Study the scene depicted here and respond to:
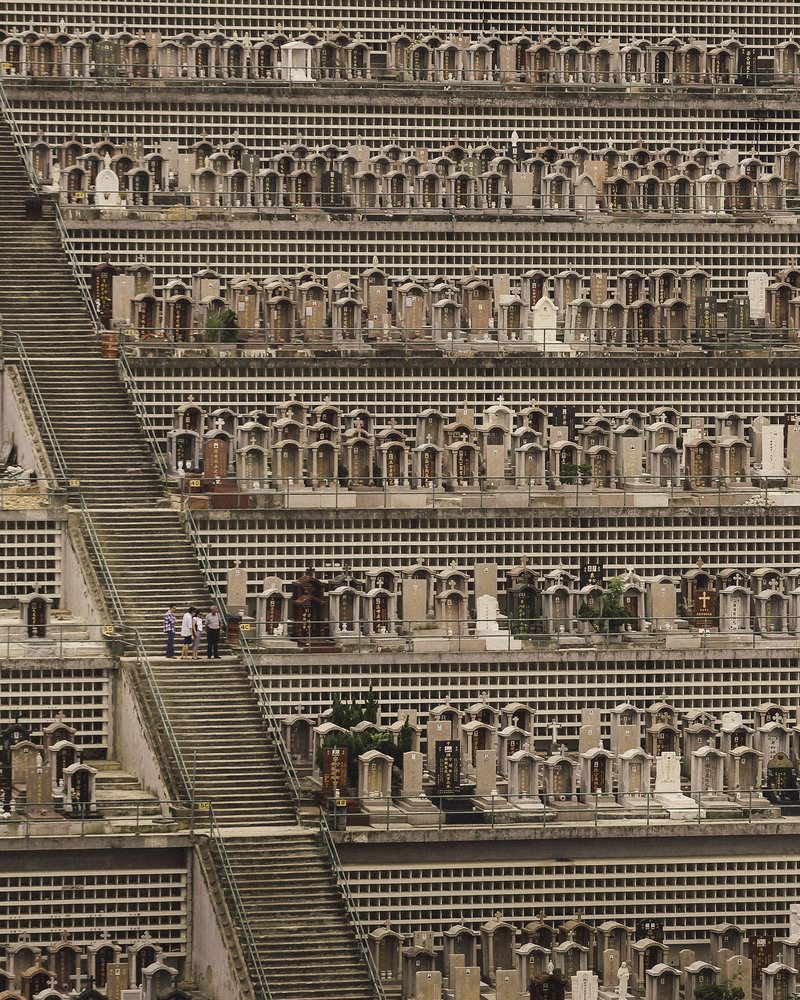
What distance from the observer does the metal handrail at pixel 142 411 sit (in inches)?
2200

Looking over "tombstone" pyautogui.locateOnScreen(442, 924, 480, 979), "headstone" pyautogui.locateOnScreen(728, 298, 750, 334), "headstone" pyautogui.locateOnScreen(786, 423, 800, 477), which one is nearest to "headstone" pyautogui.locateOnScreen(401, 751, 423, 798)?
"tombstone" pyautogui.locateOnScreen(442, 924, 480, 979)

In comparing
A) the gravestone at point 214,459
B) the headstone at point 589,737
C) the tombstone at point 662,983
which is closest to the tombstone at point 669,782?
the headstone at point 589,737

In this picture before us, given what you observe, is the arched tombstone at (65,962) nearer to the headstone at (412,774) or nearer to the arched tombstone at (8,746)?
the arched tombstone at (8,746)

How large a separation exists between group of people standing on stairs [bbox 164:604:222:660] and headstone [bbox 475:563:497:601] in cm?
582

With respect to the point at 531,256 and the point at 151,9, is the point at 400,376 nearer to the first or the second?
the point at 531,256

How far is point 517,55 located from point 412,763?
24642 millimetres

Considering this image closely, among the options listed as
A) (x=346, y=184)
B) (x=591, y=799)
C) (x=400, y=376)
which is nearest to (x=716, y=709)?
(x=591, y=799)

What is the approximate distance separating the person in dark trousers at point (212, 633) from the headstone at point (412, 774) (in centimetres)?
436

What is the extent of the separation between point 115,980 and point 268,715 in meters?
6.26

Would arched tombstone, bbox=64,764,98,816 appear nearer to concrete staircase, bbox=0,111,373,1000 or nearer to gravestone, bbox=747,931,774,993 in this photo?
concrete staircase, bbox=0,111,373,1000

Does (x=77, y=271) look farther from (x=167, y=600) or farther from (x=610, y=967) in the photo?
(x=610, y=967)

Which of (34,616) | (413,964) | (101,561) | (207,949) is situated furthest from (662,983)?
(101,561)

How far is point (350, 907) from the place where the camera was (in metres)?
46.2

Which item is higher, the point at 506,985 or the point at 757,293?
the point at 757,293
